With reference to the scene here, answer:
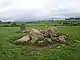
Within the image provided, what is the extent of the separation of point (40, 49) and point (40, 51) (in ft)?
0.44

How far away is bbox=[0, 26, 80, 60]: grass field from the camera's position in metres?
4.86

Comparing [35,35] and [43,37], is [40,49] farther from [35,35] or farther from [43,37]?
[35,35]

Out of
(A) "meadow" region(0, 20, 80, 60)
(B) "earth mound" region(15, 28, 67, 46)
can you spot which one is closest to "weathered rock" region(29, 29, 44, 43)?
(B) "earth mound" region(15, 28, 67, 46)

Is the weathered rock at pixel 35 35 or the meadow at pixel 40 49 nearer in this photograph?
the meadow at pixel 40 49

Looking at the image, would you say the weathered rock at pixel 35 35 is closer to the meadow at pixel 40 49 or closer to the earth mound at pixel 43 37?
the earth mound at pixel 43 37

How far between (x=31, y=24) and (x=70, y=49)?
179 cm

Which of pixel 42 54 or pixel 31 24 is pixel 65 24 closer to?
pixel 31 24

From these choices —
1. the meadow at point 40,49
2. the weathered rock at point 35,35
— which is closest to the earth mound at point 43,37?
the weathered rock at point 35,35

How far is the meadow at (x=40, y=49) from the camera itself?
4871 millimetres

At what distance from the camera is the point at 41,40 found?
580 centimetres

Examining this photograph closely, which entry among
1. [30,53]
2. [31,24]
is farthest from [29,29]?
[30,53]

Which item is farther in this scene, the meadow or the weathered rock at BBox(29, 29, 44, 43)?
the weathered rock at BBox(29, 29, 44, 43)

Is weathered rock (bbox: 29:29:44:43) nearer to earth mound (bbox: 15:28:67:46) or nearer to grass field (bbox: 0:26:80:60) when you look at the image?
earth mound (bbox: 15:28:67:46)

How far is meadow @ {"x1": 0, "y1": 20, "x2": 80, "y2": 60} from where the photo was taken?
4.87 m
